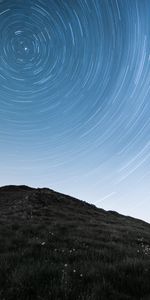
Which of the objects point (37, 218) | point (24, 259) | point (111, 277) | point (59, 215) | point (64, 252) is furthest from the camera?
point (59, 215)

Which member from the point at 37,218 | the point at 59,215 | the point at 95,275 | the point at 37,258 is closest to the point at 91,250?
the point at 37,258

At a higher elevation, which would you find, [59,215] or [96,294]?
[59,215]

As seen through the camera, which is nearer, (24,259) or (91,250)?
(24,259)

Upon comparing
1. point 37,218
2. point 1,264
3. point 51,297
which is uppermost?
point 37,218

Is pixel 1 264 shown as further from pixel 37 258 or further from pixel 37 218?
pixel 37 218

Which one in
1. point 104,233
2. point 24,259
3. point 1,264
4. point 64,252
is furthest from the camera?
point 104,233

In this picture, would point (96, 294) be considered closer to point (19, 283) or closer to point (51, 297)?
point (51, 297)

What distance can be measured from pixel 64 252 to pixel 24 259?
1965 millimetres

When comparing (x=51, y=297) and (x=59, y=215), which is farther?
(x=59, y=215)

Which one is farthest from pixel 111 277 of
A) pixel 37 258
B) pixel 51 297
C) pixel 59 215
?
pixel 59 215

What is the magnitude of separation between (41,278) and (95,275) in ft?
4.83

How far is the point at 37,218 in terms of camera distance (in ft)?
74.8

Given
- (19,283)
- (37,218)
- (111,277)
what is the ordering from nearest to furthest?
(19,283)
(111,277)
(37,218)

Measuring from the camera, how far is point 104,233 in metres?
19.9
